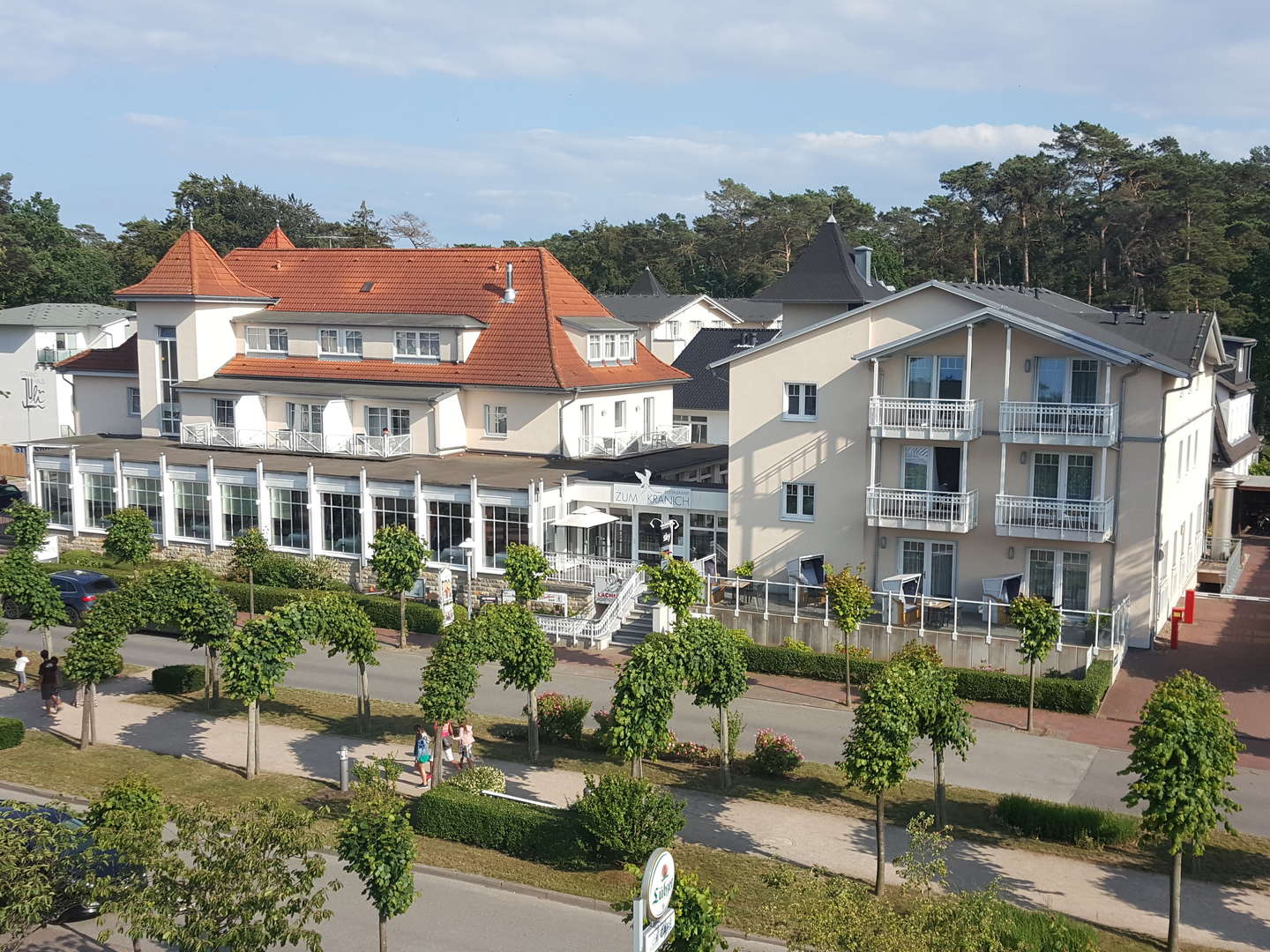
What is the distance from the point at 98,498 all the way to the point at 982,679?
32211 millimetres

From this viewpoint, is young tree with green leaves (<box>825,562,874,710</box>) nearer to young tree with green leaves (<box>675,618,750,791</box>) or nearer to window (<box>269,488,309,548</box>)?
young tree with green leaves (<box>675,618,750,791</box>)

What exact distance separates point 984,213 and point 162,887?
85497mm

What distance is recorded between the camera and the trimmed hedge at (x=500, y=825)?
20.2 m

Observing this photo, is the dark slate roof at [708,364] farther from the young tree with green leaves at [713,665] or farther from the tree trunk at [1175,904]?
the tree trunk at [1175,904]

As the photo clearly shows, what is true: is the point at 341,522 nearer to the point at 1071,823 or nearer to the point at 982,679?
the point at 982,679

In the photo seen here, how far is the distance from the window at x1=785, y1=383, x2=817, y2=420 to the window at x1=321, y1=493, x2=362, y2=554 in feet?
47.2

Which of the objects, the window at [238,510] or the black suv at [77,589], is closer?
the black suv at [77,589]

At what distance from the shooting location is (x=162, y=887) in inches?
589

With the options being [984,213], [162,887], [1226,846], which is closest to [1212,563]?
[1226,846]

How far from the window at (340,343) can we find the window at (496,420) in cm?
599

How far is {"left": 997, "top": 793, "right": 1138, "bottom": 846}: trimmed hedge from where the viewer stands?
20.7 m

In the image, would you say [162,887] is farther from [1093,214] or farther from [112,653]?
[1093,214]

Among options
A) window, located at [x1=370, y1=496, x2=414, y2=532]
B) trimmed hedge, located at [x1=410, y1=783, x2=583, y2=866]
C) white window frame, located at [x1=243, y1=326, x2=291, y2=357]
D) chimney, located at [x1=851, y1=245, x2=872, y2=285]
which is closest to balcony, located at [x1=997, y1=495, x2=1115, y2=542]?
chimney, located at [x1=851, y1=245, x2=872, y2=285]

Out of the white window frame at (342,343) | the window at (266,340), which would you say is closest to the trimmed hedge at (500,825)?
the white window frame at (342,343)
